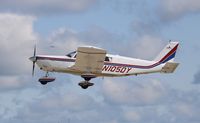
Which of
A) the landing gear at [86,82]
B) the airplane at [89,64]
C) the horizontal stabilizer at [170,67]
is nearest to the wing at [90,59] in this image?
the airplane at [89,64]

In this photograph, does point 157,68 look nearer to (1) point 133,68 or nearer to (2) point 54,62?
(1) point 133,68

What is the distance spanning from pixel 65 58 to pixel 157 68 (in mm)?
7900

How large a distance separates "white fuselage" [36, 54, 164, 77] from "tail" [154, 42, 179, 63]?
732 millimetres

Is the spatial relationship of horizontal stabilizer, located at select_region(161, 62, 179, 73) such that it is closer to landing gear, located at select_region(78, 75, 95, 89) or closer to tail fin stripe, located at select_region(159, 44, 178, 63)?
tail fin stripe, located at select_region(159, 44, 178, 63)

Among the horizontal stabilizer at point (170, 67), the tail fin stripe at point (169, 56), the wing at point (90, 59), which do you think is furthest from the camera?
the tail fin stripe at point (169, 56)

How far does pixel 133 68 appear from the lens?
174ft

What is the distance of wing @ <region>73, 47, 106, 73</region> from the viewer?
49625mm

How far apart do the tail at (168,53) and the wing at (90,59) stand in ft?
21.0

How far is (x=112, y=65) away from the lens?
51.8 m

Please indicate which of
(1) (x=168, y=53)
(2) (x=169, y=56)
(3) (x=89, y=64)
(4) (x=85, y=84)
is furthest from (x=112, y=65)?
(1) (x=168, y=53)

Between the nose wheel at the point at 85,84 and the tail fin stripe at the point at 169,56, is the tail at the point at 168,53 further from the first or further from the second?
the nose wheel at the point at 85,84

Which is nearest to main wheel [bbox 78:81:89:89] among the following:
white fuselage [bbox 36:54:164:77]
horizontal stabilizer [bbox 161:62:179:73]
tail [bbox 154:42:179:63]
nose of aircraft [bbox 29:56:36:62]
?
white fuselage [bbox 36:54:164:77]

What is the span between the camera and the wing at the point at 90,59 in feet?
163

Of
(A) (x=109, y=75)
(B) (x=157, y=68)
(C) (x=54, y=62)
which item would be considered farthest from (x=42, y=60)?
(B) (x=157, y=68)
